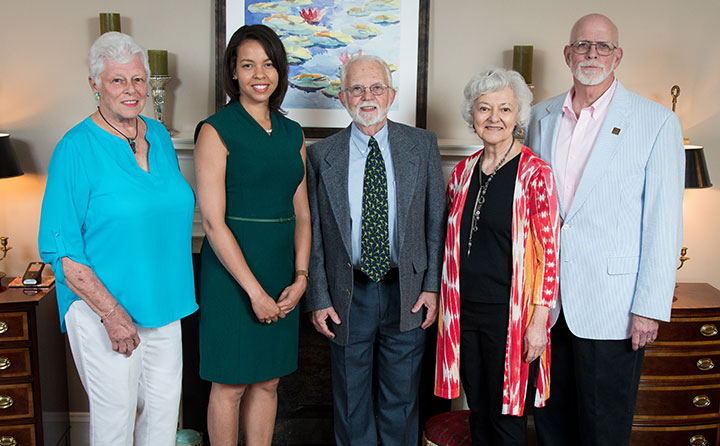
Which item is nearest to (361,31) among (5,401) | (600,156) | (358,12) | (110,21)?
(358,12)

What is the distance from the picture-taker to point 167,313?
6.61 ft

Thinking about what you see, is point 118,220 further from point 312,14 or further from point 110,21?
point 312,14

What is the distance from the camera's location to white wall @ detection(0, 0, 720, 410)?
9.53 feet

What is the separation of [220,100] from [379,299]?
130 cm

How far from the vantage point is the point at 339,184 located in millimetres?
2246

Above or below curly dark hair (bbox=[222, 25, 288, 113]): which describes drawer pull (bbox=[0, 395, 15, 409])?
below

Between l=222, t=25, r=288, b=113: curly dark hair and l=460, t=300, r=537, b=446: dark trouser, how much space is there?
1028 millimetres

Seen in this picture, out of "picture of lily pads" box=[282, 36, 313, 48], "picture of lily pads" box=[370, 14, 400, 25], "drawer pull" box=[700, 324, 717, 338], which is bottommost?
"drawer pull" box=[700, 324, 717, 338]

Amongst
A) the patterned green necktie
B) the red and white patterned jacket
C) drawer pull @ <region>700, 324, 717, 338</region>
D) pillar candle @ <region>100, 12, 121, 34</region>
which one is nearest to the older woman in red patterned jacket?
the red and white patterned jacket

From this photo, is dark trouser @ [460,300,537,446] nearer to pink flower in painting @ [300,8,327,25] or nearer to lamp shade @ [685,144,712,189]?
lamp shade @ [685,144,712,189]

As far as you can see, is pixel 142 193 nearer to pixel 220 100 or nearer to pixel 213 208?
pixel 213 208

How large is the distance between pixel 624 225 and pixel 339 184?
0.98 m

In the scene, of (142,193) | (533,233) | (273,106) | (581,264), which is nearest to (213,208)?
(142,193)

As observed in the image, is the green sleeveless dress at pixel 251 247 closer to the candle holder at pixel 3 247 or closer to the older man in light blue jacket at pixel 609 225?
the older man in light blue jacket at pixel 609 225
